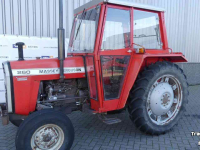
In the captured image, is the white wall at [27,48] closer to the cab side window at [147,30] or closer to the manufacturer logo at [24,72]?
the manufacturer logo at [24,72]

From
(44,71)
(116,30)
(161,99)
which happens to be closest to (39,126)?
(44,71)

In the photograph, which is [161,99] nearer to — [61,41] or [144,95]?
[144,95]

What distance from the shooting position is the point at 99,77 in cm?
308

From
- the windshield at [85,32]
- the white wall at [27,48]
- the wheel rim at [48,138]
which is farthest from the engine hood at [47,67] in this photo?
the white wall at [27,48]

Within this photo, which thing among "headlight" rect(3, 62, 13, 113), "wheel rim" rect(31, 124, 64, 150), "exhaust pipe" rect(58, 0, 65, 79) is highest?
"exhaust pipe" rect(58, 0, 65, 79)

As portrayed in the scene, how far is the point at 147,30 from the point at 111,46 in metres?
0.88

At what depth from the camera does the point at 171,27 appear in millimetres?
8742

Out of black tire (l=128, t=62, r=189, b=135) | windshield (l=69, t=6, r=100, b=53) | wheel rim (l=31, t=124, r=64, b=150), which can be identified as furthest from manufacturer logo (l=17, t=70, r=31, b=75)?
black tire (l=128, t=62, r=189, b=135)

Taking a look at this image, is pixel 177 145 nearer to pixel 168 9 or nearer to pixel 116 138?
pixel 116 138

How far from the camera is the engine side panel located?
286 centimetres

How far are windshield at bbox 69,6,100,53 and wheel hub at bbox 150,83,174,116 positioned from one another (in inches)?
55.1

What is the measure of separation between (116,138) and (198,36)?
817 cm

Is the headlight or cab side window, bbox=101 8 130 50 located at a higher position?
cab side window, bbox=101 8 130 50

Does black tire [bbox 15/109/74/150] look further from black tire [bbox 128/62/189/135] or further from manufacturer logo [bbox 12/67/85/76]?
black tire [bbox 128/62/189/135]
